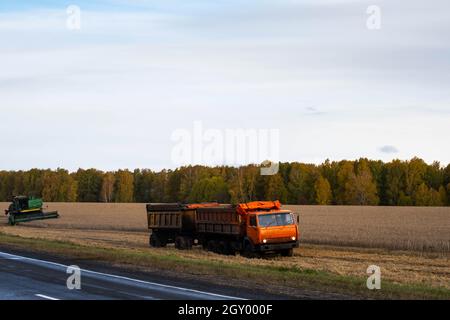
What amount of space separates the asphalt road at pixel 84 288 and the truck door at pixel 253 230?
10.1 metres

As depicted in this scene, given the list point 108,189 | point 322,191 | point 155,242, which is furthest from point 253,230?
point 108,189

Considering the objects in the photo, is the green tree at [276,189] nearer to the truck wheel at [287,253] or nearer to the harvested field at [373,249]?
the harvested field at [373,249]

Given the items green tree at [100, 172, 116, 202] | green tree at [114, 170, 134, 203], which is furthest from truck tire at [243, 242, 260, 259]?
green tree at [100, 172, 116, 202]

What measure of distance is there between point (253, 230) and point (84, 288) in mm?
14121

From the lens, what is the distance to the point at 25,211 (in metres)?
66.2

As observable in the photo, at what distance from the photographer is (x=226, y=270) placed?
21891 mm

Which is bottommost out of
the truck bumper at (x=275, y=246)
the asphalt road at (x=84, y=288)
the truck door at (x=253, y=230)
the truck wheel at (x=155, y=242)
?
the truck wheel at (x=155, y=242)

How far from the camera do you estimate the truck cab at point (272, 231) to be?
30.3m

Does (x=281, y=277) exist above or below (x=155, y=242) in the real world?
above

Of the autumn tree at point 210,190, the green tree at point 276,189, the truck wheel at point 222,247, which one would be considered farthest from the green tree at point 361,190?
the truck wheel at point 222,247

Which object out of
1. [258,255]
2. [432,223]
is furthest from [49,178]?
[258,255]

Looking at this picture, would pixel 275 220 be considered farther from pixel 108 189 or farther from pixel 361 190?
pixel 108 189

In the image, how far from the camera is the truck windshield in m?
30.7
